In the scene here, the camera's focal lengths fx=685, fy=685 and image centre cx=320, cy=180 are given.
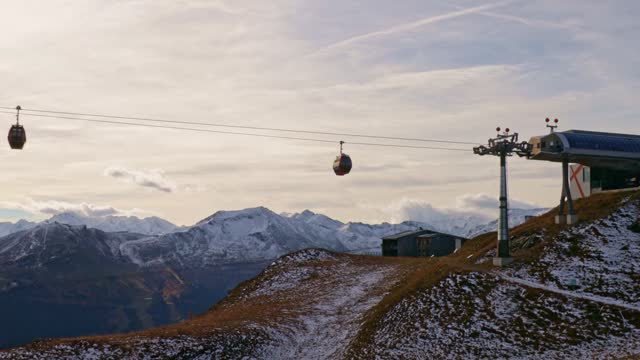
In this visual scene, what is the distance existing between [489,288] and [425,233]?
2593 inches

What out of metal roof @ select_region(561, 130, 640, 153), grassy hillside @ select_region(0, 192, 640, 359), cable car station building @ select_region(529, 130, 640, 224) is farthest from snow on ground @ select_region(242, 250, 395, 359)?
metal roof @ select_region(561, 130, 640, 153)

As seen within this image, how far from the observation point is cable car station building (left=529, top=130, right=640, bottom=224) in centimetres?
7769

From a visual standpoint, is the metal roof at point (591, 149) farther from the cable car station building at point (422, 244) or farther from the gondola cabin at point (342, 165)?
the cable car station building at point (422, 244)

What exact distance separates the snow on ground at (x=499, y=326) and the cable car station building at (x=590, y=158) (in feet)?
60.3

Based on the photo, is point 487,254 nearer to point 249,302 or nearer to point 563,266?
point 563,266

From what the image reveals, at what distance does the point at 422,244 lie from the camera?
416 ft

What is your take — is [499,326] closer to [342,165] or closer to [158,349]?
[158,349]

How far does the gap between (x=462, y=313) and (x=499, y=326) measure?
3806mm

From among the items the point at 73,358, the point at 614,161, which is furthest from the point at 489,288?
the point at 73,358

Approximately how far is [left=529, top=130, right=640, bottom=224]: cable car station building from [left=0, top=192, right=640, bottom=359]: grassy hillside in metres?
3.91

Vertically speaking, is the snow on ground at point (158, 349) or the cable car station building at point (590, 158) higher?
the cable car station building at point (590, 158)

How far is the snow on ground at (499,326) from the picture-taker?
5472 centimetres

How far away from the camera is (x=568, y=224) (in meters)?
79.2

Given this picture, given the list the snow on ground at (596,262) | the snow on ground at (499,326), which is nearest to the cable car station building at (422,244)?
the snow on ground at (596,262)
